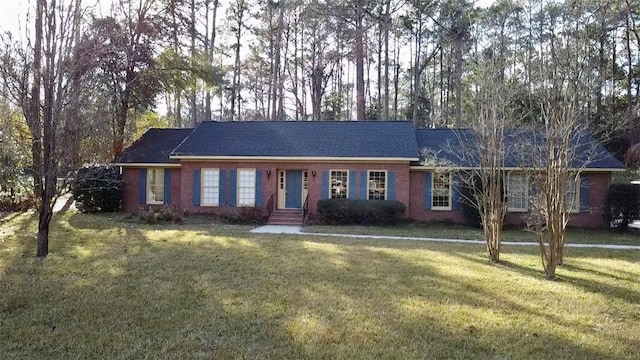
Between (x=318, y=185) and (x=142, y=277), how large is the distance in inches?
441

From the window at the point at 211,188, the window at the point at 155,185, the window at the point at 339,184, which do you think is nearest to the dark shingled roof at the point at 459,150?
the window at the point at 339,184

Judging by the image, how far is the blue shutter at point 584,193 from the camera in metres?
17.0

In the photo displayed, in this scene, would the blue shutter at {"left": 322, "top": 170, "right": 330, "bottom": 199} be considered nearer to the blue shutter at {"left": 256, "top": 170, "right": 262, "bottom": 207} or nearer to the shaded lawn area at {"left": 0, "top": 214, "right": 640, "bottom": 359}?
the blue shutter at {"left": 256, "top": 170, "right": 262, "bottom": 207}

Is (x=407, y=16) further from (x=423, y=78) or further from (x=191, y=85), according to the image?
(x=191, y=85)

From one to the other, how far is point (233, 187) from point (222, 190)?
0.46 metres

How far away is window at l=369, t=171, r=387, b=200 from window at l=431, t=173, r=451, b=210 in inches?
74.4

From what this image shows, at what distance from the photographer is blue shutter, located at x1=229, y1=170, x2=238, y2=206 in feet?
61.0

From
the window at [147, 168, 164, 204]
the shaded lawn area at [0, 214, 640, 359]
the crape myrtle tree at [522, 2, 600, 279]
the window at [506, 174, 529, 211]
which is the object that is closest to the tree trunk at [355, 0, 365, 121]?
the window at [506, 174, 529, 211]

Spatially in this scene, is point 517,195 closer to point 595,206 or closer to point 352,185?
point 595,206

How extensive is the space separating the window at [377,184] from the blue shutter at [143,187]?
9.48 meters

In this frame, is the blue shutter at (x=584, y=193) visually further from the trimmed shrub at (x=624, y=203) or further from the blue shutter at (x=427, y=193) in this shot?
the blue shutter at (x=427, y=193)

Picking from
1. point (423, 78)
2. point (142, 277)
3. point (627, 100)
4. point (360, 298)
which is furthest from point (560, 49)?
point (423, 78)

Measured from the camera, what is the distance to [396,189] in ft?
58.2

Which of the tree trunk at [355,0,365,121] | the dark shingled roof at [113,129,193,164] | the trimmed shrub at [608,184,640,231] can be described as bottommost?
the trimmed shrub at [608,184,640,231]
